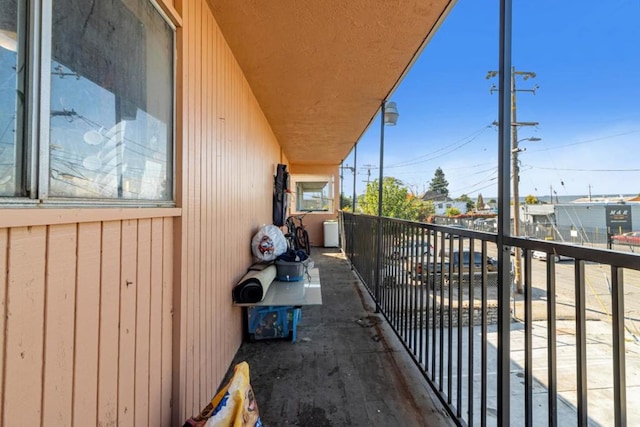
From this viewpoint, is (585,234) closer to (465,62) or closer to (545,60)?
(545,60)

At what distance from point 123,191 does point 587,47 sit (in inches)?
106

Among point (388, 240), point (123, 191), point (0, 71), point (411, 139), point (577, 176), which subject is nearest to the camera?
point (0, 71)

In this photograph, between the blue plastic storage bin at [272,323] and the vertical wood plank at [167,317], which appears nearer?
the vertical wood plank at [167,317]

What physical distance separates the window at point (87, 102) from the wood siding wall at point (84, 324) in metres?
0.14

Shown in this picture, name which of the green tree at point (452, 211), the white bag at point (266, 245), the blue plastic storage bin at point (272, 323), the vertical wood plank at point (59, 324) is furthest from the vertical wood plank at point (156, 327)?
the green tree at point (452, 211)

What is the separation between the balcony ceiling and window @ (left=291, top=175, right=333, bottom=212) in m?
4.62

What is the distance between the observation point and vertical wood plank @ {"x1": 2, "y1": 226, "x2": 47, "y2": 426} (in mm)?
594

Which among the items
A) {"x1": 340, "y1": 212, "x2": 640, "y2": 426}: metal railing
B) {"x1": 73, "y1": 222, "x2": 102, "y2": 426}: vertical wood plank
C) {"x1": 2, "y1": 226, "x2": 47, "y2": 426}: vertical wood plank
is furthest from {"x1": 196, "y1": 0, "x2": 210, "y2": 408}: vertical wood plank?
{"x1": 340, "y1": 212, "x2": 640, "y2": 426}: metal railing

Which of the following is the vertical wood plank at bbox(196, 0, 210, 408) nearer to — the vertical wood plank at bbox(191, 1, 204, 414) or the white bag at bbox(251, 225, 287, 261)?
the vertical wood plank at bbox(191, 1, 204, 414)

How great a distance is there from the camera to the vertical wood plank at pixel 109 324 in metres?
0.87

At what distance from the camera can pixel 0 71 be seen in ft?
2.00

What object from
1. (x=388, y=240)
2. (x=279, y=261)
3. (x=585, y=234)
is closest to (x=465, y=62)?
(x=388, y=240)

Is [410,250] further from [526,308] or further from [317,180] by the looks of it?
[317,180]

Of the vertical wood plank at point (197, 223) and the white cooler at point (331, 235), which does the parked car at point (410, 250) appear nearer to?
the vertical wood plank at point (197, 223)
